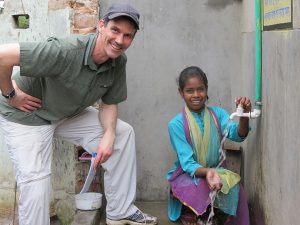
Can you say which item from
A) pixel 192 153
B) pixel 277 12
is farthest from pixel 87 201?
pixel 277 12

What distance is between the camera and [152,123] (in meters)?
4.28

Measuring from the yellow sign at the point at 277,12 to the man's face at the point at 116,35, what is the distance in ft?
2.98

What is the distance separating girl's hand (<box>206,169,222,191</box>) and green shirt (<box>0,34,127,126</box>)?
93 cm

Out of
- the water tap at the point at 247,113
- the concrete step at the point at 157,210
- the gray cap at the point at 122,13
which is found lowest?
the concrete step at the point at 157,210

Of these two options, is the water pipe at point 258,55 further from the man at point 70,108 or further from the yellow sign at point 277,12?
the man at point 70,108

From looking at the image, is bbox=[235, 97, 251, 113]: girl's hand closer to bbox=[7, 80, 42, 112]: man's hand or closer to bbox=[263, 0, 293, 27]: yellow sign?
bbox=[263, 0, 293, 27]: yellow sign

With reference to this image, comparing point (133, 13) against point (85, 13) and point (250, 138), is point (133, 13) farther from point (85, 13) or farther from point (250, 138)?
point (250, 138)

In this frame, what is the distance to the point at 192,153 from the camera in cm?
355

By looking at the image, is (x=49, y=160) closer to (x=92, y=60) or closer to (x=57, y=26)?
(x=92, y=60)

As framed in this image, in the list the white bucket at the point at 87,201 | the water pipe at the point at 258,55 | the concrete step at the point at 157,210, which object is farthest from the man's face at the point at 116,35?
the concrete step at the point at 157,210

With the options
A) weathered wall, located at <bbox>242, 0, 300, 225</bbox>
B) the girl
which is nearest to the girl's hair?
the girl

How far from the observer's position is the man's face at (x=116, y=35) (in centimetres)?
301

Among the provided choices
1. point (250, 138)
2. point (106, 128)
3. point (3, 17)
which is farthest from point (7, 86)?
point (250, 138)

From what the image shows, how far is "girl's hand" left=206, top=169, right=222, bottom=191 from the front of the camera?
322cm
